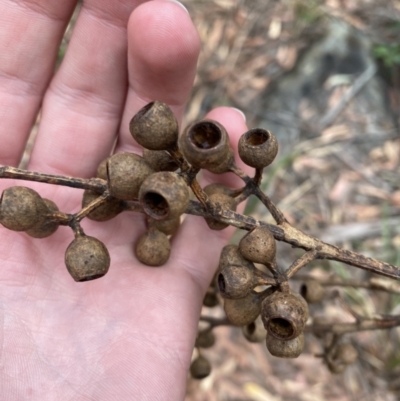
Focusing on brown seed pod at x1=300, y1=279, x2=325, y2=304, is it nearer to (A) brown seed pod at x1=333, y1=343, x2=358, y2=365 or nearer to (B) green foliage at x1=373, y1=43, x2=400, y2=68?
(A) brown seed pod at x1=333, y1=343, x2=358, y2=365

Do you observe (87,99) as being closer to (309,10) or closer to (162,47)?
(162,47)

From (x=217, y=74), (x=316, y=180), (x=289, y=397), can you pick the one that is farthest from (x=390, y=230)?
(x=217, y=74)

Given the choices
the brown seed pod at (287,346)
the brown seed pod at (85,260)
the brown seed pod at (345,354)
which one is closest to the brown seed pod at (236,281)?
the brown seed pod at (287,346)

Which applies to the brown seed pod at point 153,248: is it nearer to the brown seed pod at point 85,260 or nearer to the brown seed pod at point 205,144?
the brown seed pod at point 85,260

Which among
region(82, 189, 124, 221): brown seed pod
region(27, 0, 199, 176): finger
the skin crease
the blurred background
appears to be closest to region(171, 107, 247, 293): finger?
the skin crease

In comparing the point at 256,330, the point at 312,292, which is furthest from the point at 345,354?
the point at 256,330

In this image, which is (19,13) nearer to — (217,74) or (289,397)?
(217,74)
